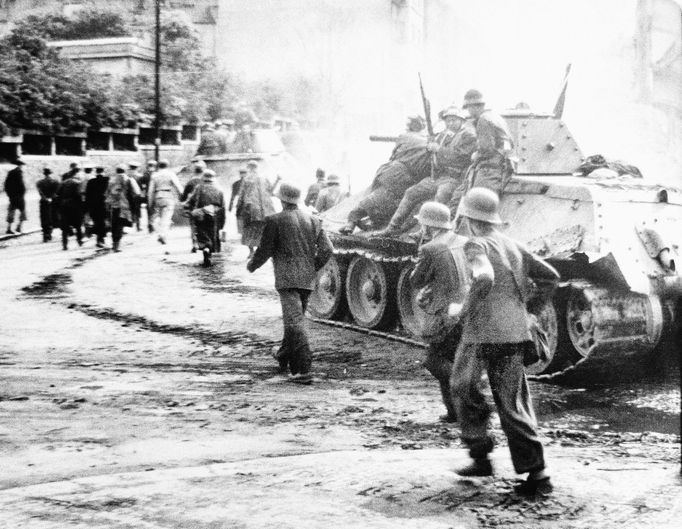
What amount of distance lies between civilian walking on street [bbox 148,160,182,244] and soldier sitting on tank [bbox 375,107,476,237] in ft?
24.8

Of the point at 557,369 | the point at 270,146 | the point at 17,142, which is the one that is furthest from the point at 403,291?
the point at 270,146

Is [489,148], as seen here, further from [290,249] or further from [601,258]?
[290,249]

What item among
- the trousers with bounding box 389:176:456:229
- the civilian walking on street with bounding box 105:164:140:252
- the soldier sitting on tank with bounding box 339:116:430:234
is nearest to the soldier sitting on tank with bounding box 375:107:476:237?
the trousers with bounding box 389:176:456:229

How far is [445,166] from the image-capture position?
36.8 ft

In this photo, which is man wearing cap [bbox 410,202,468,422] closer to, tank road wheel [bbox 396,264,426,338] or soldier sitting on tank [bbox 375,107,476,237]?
soldier sitting on tank [bbox 375,107,476,237]

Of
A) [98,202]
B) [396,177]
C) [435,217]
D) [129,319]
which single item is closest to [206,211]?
[98,202]

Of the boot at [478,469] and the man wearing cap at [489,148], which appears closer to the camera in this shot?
the boot at [478,469]

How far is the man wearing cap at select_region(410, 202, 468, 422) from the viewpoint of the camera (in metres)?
7.04

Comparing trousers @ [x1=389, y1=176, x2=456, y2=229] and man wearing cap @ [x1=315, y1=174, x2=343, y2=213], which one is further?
man wearing cap @ [x1=315, y1=174, x2=343, y2=213]

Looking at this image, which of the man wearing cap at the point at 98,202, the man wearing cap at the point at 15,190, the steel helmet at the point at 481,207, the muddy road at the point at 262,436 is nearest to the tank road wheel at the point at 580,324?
the muddy road at the point at 262,436

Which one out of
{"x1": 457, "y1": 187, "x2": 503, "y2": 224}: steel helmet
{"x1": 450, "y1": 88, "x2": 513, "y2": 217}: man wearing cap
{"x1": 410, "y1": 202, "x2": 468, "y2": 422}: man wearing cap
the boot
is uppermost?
{"x1": 450, "y1": 88, "x2": 513, "y2": 217}: man wearing cap

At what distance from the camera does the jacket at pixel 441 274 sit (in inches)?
277

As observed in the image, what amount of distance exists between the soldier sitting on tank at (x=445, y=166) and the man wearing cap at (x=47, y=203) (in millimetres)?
10819

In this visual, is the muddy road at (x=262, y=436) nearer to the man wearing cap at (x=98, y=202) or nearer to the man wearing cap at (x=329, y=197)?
the man wearing cap at (x=329, y=197)
